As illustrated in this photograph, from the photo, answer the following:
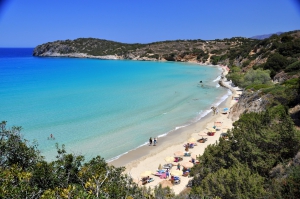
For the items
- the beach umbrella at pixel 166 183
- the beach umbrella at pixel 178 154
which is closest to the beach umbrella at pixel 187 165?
the beach umbrella at pixel 178 154

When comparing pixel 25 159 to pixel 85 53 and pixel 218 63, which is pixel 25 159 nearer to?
pixel 218 63

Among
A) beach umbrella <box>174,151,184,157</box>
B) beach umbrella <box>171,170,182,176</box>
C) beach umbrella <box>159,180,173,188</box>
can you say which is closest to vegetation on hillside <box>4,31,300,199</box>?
beach umbrella <box>171,170,182,176</box>

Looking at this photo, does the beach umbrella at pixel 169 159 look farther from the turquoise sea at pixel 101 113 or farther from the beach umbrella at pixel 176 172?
the turquoise sea at pixel 101 113

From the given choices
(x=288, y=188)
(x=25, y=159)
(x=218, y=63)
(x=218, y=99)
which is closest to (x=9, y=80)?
(x=218, y=99)

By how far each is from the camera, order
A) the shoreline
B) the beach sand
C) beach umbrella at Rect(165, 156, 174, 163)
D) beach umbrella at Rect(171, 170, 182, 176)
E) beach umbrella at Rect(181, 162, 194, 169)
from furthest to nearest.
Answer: the shoreline → beach umbrella at Rect(165, 156, 174, 163) → beach umbrella at Rect(181, 162, 194, 169) → the beach sand → beach umbrella at Rect(171, 170, 182, 176)

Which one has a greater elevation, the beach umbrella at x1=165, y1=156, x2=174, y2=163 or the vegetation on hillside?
the vegetation on hillside

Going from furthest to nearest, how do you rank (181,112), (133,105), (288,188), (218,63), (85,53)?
(85,53) < (218,63) < (133,105) < (181,112) < (288,188)

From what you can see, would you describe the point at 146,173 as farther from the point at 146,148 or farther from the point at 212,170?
the point at 212,170

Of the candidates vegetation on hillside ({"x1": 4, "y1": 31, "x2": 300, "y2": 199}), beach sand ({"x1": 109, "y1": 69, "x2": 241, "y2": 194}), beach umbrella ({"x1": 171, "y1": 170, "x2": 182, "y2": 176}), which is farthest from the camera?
beach sand ({"x1": 109, "y1": 69, "x2": 241, "y2": 194})

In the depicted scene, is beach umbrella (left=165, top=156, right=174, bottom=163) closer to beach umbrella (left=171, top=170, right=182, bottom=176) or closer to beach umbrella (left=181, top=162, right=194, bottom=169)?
beach umbrella (left=181, top=162, right=194, bottom=169)

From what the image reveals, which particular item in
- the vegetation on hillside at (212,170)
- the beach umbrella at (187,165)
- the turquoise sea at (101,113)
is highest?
the vegetation on hillside at (212,170)

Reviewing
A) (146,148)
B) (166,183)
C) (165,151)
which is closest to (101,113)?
(146,148)
